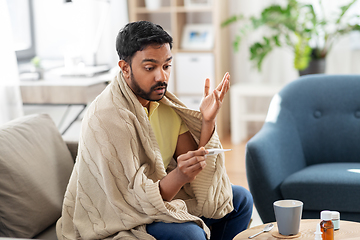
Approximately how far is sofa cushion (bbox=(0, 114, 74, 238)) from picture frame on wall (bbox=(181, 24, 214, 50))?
261 centimetres

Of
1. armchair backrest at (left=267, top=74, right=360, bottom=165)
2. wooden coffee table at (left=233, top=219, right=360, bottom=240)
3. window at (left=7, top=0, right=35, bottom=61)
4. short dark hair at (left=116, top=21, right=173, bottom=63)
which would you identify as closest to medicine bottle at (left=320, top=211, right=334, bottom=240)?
wooden coffee table at (left=233, top=219, right=360, bottom=240)

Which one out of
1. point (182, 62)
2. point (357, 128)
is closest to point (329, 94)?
point (357, 128)

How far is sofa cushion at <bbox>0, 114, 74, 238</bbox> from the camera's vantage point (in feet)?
4.96

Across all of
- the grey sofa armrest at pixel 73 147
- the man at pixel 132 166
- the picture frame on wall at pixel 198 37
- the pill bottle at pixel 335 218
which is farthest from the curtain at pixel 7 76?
the picture frame on wall at pixel 198 37

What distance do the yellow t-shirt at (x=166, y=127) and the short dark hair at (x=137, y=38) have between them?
0.81ft

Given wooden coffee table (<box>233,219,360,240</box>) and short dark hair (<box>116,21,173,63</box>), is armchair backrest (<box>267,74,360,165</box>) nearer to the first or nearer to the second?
wooden coffee table (<box>233,219,360,240</box>)

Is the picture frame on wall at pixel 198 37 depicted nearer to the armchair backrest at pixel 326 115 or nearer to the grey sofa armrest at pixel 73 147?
the armchair backrest at pixel 326 115

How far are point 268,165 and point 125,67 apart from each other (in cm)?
90

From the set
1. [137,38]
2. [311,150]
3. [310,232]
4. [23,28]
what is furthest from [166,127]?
[23,28]

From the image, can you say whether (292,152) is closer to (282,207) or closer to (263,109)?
(282,207)

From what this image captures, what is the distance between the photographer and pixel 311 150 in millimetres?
2367

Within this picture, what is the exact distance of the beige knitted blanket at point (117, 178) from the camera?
1.36m

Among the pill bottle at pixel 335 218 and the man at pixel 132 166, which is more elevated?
the man at pixel 132 166

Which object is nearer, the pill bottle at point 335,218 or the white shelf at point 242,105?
the pill bottle at point 335,218
